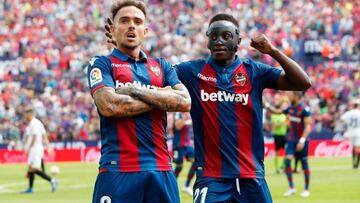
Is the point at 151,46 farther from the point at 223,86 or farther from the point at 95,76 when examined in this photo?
the point at 95,76

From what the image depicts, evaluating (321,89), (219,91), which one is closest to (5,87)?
(321,89)

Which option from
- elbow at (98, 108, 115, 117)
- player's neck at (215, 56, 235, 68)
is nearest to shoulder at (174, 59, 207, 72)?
player's neck at (215, 56, 235, 68)

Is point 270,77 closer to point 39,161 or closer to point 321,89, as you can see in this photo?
point 39,161

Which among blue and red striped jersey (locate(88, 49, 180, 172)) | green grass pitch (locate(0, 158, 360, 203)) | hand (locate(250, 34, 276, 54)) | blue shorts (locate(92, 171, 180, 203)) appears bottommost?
green grass pitch (locate(0, 158, 360, 203))

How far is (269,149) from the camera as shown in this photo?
36031 millimetres

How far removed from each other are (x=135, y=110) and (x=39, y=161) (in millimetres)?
Result: 15541

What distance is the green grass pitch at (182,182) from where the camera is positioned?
19969 mm

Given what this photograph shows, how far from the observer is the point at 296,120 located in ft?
72.5

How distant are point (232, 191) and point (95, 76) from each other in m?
2.00

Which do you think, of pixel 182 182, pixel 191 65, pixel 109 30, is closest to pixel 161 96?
pixel 109 30

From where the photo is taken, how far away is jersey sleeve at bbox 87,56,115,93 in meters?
7.90

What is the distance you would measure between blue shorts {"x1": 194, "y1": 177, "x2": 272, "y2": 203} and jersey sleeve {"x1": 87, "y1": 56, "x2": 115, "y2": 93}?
1.76m

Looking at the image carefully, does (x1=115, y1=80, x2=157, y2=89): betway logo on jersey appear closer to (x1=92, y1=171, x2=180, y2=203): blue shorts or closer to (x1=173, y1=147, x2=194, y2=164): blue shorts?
(x1=92, y1=171, x2=180, y2=203): blue shorts

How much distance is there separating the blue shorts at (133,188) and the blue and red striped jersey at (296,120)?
46.8 feet
